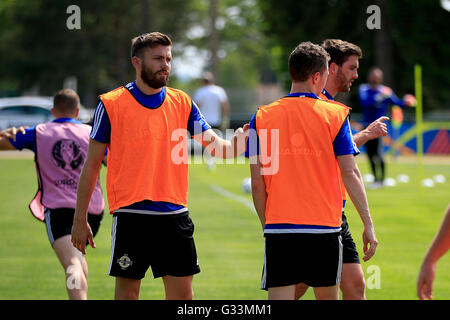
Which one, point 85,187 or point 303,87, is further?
point 85,187

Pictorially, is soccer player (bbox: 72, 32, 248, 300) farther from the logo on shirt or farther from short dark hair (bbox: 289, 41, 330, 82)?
the logo on shirt

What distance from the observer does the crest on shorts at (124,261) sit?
5516 millimetres

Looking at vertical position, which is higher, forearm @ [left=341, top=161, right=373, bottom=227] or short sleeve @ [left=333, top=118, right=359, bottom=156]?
short sleeve @ [left=333, top=118, right=359, bottom=156]

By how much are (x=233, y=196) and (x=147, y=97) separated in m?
12.3

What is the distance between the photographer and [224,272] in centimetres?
969

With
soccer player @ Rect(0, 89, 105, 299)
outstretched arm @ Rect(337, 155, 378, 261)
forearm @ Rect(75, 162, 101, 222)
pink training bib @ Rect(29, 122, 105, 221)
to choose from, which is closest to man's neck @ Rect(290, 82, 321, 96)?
outstretched arm @ Rect(337, 155, 378, 261)

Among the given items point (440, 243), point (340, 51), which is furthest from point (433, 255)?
point (340, 51)

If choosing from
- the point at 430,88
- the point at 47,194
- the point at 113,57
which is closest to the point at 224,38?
the point at 113,57

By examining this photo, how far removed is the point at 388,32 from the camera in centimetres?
4462

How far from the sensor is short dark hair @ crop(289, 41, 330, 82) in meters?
5.27

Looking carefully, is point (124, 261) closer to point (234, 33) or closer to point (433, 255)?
point (433, 255)

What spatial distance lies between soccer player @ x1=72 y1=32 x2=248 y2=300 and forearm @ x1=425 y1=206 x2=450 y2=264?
82.7 inches

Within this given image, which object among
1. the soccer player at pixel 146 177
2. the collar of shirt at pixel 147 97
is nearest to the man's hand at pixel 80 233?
the soccer player at pixel 146 177

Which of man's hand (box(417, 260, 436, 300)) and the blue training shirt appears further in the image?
the blue training shirt
